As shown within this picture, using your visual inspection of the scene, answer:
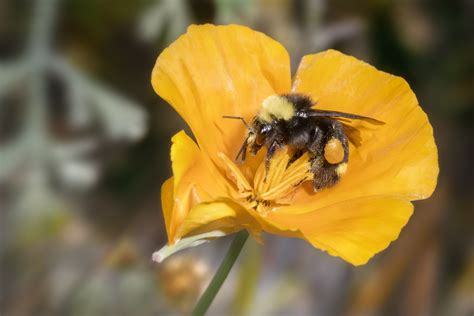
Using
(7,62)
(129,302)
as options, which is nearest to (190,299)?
(129,302)

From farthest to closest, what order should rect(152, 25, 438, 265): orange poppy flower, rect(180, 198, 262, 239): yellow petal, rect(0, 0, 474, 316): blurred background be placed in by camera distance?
1. rect(0, 0, 474, 316): blurred background
2. rect(152, 25, 438, 265): orange poppy flower
3. rect(180, 198, 262, 239): yellow petal

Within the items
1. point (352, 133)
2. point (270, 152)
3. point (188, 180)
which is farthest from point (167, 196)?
point (352, 133)

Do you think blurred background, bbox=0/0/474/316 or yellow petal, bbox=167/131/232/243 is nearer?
yellow petal, bbox=167/131/232/243

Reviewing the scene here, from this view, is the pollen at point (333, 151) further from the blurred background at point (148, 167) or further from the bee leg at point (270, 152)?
the blurred background at point (148, 167)

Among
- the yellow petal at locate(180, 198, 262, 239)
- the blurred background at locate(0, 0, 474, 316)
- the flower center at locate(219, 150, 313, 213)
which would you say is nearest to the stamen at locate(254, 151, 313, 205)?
the flower center at locate(219, 150, 313, 213)

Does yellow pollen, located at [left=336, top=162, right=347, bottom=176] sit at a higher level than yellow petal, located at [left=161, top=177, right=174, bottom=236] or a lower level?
lower

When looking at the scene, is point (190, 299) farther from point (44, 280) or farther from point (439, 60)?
point (439, 60)

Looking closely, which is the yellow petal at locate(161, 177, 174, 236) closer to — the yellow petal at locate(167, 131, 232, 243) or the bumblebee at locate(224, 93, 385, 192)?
the yellow petal at locate(167, 131, 232, 243)

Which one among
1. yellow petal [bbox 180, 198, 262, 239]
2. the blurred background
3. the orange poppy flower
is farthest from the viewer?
the blurred background

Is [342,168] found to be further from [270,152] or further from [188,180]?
[188,180]
